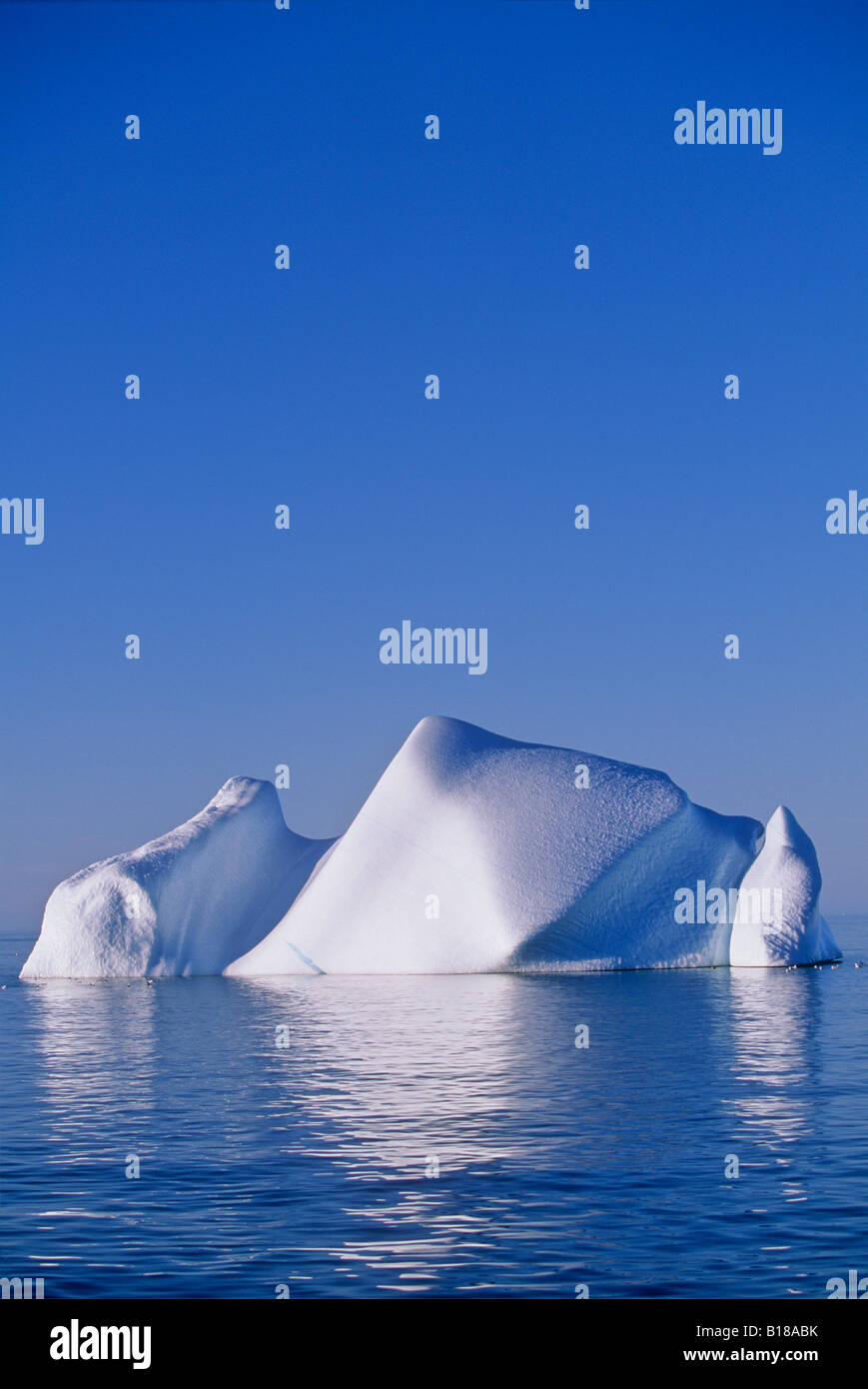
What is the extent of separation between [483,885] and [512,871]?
92 cm

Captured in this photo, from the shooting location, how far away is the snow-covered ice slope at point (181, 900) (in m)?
41.8

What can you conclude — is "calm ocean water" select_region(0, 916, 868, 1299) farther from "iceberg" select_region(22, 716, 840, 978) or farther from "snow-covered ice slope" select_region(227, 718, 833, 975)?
"iceberg" select_region(22, 716, 840, 978)

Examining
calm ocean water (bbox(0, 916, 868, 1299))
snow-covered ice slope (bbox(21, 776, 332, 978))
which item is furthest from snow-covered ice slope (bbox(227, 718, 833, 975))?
calm ocean water (bbox(0, 916, 868, 1299))

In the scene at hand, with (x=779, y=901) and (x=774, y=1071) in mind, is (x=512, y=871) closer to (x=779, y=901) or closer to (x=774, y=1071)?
(x=779, y=901)

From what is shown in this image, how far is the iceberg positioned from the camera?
1457 inches

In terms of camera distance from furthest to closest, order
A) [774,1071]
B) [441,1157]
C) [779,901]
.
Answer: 1. [779,901]
2. [774,1071]
3. [441,1157]

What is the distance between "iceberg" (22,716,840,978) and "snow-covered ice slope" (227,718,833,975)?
0.05 m

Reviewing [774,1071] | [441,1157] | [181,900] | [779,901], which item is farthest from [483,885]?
[441,1157]

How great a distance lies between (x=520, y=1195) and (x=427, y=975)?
90.5ft

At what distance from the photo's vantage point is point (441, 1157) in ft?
39.6

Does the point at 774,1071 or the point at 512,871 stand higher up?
the point at 512,871

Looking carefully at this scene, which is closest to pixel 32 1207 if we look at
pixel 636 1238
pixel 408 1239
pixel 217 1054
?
pixel 408 1239
